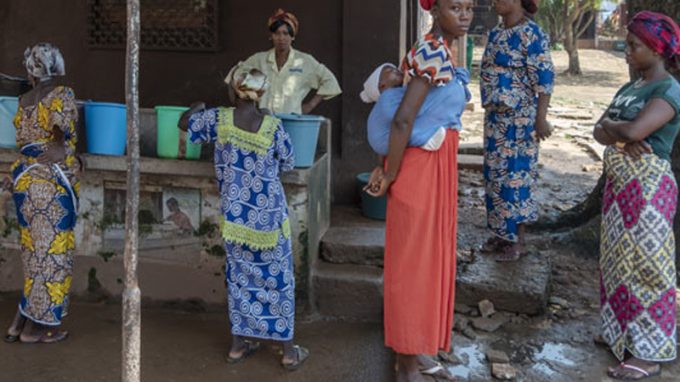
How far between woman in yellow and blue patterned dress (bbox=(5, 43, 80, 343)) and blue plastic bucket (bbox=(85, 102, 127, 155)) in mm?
320

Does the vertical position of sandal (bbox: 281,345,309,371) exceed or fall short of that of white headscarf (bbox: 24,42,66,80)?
it falls short

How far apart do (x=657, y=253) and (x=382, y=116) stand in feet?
5.34

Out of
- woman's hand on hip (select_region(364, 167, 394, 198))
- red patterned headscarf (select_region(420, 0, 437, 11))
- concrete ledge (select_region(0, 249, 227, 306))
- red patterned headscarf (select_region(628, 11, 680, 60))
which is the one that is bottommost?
concrete ledge (select_region(0, 249, 227, 306))

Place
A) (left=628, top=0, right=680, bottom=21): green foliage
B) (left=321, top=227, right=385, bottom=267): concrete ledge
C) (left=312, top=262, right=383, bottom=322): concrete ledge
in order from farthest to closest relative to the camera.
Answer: (left=628, top=0, right=680, bottom=21): green foliage < (left=321, top=227, right=385, bottom=267): concrete ledge < (left=312, top=262, right=383, bottom=322): concrete ledge

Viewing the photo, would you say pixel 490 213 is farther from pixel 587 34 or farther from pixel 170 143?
pixel 587 34

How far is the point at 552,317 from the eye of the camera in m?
4.87

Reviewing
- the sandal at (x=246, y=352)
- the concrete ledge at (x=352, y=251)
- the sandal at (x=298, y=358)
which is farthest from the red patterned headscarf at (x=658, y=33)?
the sandal at (x=246, y=352)

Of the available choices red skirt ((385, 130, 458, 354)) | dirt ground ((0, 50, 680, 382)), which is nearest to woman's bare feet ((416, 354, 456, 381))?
dirt ground ((0, 50, 680, 382))

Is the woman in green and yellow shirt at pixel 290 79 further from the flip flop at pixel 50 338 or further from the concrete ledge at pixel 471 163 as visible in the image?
the concrete ledge at pixel 471 163

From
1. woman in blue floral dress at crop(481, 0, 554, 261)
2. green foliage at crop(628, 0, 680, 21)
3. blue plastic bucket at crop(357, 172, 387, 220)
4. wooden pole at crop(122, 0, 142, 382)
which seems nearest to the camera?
wooden pole at crop(122, 0, 142, 382)

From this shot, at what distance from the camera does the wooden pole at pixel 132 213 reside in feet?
9.67

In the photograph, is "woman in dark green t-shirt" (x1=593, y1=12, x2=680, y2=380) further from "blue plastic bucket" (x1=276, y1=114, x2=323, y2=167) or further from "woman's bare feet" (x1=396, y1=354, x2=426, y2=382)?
"blue plastic bucket" (x1=276, y1=114, x2=323, y2=167)

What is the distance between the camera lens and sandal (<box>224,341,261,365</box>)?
4234 mm

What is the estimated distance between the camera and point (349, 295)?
484 centimetres
